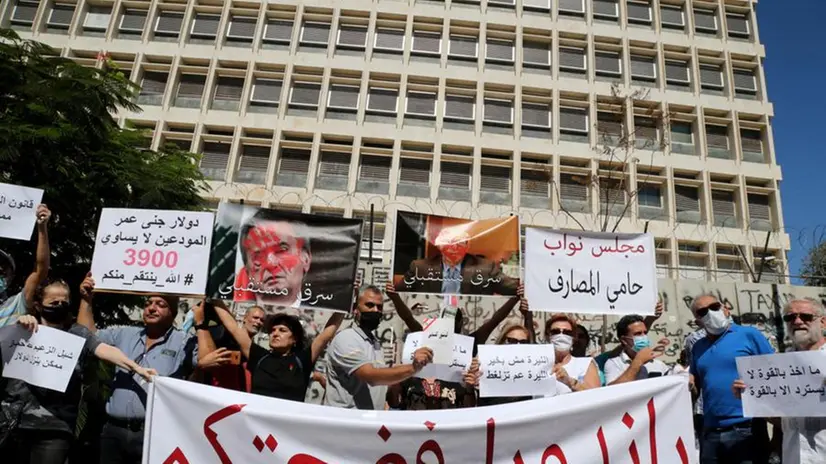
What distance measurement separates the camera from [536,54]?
26.2 meters

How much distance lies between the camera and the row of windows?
25859 mm

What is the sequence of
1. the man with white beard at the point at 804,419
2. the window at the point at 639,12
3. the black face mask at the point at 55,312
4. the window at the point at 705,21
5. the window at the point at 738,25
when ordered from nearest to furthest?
the man with white beard at the point at 804,419 → the black face mask at the point at 55,312 → the window at the point at 639,12 → the window at the point at 705,21 → the window at the point at 738,25

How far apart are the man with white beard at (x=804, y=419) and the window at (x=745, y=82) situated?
26.9 m

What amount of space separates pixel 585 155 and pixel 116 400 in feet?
77.5

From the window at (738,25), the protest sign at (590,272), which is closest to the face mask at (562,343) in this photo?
the protest sign at (590,272)

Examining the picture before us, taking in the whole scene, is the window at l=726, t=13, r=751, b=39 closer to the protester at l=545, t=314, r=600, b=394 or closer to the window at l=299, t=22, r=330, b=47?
the window at l=299, t=22, r=330, b=47

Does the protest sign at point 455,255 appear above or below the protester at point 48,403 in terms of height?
above

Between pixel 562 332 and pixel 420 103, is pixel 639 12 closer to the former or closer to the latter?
pixel 420 103

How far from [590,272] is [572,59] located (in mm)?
23693

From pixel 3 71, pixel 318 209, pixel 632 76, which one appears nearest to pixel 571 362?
pixel 3 71

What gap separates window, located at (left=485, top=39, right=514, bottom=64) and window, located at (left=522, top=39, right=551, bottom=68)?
27.1 inches

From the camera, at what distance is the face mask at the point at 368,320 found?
4180mm

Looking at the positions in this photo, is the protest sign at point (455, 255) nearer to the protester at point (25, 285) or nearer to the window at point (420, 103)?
the protester at point (25, 285)

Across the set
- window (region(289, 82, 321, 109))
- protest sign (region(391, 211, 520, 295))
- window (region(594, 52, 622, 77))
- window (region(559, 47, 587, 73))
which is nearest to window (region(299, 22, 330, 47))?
window (region(289, 82, 321, 109))
